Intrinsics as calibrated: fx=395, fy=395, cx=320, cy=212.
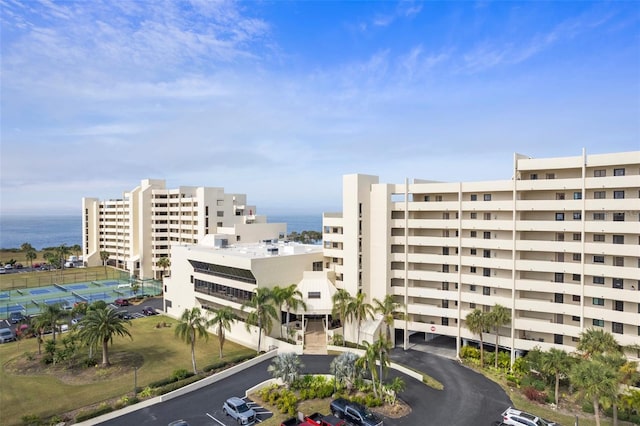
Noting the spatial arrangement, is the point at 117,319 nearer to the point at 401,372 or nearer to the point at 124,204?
the point at 401,372

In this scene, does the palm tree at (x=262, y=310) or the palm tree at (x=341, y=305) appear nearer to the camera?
the palm tree at (x=262, y=310)

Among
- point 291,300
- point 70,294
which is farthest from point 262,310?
point 70,294

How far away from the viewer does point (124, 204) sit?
403 ft

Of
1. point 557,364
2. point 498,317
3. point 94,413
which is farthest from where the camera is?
point 498,317

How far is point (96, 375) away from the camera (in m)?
44.5

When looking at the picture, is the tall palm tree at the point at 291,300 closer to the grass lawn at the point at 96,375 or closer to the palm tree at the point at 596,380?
the grass lawn at the point at 96,375

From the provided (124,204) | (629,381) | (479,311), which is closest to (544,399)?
(629,381)

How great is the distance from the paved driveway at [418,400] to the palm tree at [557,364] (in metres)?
4.97

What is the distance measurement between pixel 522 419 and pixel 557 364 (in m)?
7.35

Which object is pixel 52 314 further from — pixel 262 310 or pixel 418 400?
pixel 418 400

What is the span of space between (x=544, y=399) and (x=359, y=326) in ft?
68.7

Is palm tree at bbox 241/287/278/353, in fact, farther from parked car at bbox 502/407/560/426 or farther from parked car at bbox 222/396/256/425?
parked car at bbox 502/407/560/426

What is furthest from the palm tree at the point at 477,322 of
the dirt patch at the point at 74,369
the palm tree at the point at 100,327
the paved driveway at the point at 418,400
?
the palm tree at the point at 100,327

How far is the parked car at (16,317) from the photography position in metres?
66.7
